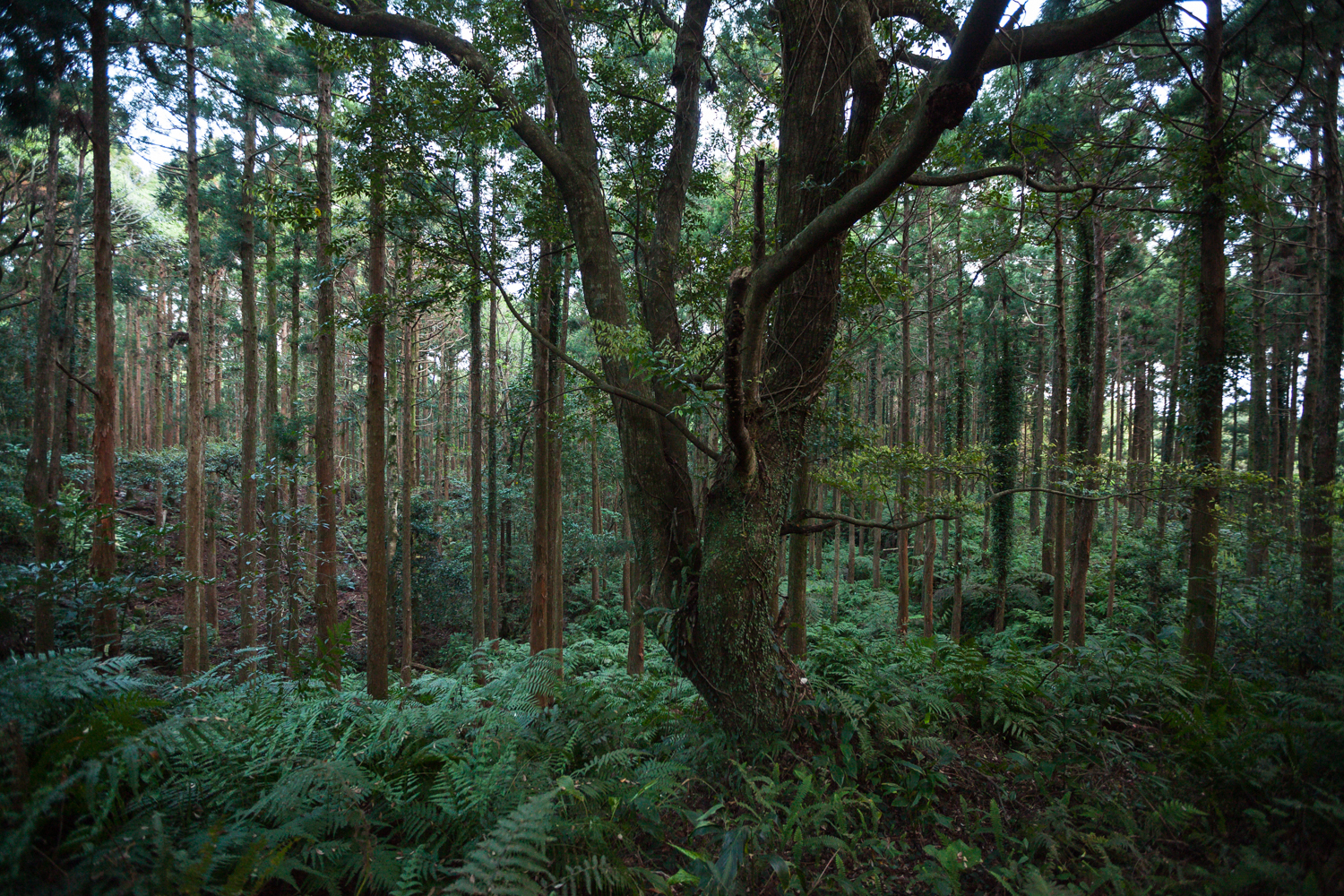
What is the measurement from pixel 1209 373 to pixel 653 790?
8.88m

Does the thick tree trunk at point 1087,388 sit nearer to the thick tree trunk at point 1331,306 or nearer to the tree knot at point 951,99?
the thick tree trunk at point 1331,306

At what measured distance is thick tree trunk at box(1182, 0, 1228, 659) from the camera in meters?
5.99

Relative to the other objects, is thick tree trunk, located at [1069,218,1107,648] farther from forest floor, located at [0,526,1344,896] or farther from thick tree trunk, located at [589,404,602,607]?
thick tree trunk, located at [589,404,602,607]

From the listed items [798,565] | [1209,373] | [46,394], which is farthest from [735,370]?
[46,394]

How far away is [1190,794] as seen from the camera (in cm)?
277

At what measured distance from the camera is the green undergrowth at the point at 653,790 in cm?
207

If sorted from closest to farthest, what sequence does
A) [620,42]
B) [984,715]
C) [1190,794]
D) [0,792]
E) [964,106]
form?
[0,792] → [964,106] → [1190,794] → [984,715] → [620,42]

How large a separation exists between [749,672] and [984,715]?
1873 mm

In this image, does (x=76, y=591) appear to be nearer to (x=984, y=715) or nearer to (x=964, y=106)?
(x=964, y=106)

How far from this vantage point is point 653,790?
2949mm

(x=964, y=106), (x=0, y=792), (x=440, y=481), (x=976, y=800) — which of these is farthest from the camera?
(x=440, y=481)

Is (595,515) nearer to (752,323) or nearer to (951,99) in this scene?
(752,323)

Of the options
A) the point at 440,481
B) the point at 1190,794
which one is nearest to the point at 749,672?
the point at 1190,794

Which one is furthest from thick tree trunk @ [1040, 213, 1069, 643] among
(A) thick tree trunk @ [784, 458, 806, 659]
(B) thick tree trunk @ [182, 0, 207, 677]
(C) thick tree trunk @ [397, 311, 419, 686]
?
(B) thick tree trunk @ [182, 0, 207, 677]
